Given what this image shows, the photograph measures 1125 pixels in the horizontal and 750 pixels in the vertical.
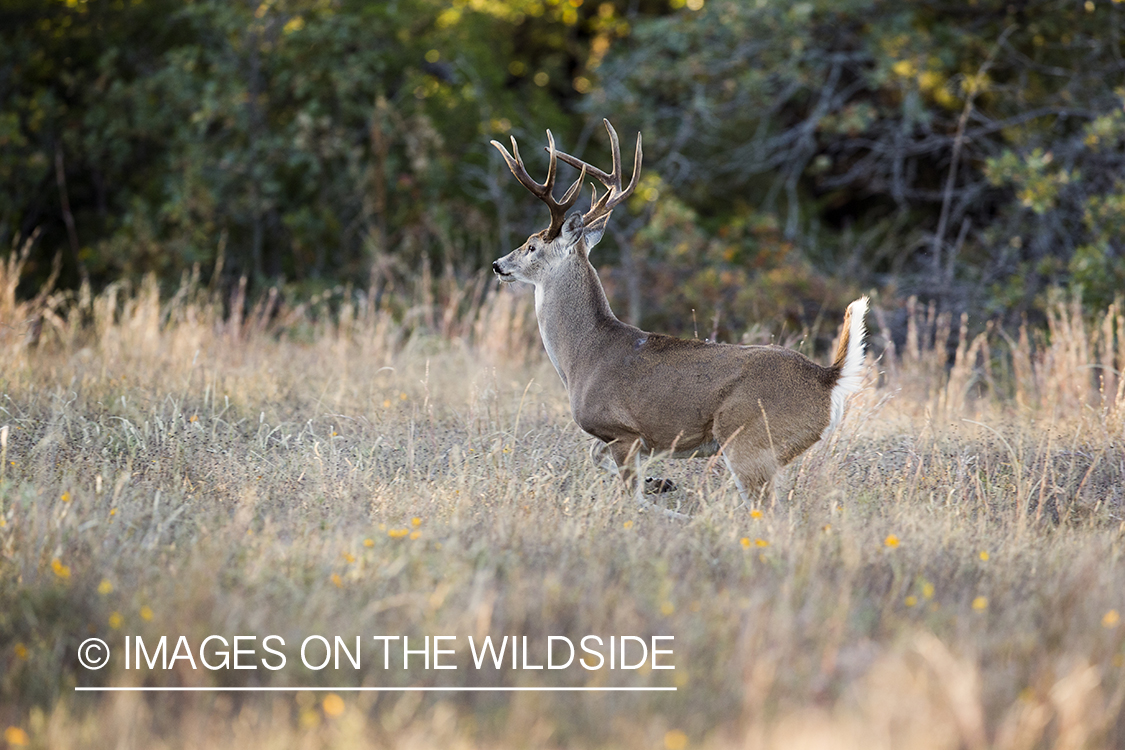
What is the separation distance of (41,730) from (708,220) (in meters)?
12.1

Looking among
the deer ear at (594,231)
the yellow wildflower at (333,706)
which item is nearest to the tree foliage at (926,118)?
the deer ear at (594,231)

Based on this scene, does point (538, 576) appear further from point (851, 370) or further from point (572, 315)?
point (572, 315)

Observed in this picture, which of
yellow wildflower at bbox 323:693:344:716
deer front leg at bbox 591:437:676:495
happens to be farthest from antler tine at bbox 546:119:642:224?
yellow wildflower at bbox 323:693:344:716

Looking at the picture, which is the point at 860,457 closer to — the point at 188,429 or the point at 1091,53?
the point at 188,429

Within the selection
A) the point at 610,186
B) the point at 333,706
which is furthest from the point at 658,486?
the point at 333,706

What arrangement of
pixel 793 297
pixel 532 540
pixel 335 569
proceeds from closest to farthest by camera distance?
pixel 335 569, pixel 532 540, pixel 793 297

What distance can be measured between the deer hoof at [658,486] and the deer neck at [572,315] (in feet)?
2.42

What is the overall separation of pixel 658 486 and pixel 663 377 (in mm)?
531

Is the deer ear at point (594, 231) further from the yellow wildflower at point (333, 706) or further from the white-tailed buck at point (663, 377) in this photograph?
the yellow wildflower at point (333, 706)

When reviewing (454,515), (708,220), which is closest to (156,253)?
(708,220)

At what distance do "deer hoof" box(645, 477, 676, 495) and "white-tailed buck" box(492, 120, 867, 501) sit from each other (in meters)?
0.03

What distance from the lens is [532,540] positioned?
3.86 m

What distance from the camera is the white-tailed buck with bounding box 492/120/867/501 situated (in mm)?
4508

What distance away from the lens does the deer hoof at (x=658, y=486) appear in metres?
4.83
